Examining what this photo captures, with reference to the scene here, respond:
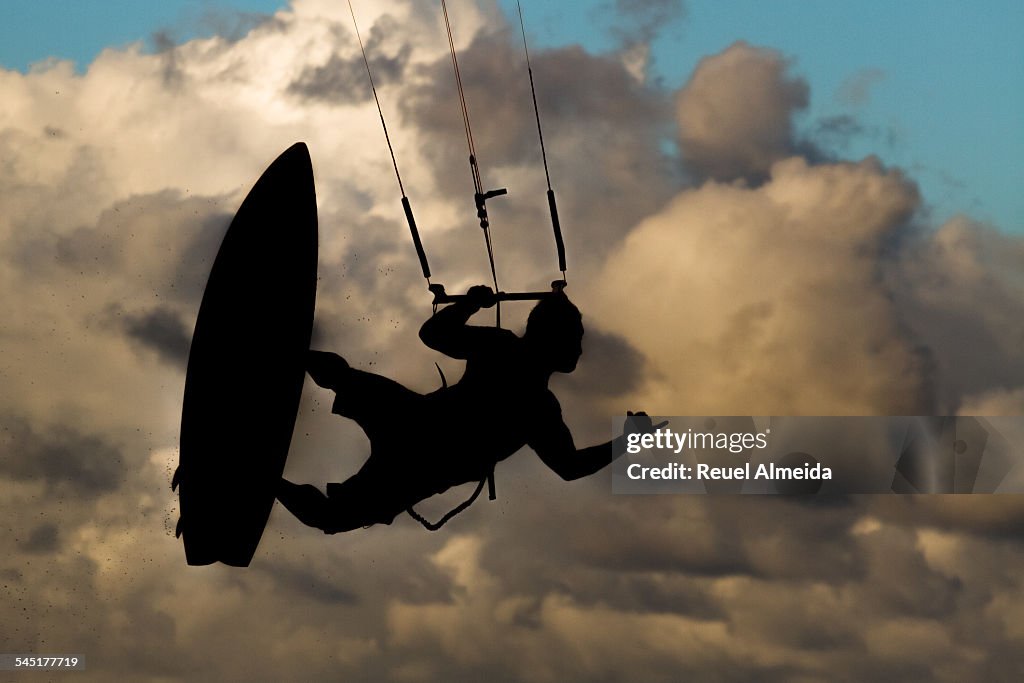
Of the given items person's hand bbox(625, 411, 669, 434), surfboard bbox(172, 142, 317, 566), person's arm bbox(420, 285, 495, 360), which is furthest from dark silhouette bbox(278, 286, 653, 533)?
person's hand bbox(625, 411, 669, 434)

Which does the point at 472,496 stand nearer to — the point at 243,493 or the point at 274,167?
the point at 243,493

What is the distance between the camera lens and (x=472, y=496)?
19375mm

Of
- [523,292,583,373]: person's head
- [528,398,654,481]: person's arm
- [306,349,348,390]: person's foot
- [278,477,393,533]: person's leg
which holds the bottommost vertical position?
[278,477,393,533]: person's leg

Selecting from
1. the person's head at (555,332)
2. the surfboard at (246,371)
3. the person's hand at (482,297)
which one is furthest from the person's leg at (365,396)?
the person's head at (555,332)

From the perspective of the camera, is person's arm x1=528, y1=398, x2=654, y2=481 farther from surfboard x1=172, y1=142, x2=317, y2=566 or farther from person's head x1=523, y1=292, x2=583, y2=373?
surfboard x1=172, y1=142, x2=317, y2=566

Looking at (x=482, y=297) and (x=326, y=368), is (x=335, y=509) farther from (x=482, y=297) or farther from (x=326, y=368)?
(x=482, y=297)

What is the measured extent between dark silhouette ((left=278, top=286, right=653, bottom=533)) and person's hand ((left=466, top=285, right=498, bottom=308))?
27mm

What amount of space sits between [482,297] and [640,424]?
2317 millimetres

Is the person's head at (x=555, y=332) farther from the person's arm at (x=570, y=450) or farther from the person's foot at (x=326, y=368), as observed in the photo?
the person's foot at (x=326, y=368)

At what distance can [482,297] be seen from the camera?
61.6 ft

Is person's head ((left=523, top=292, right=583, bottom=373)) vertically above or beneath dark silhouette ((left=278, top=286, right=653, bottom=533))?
above

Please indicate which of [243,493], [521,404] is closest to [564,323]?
[521,404]

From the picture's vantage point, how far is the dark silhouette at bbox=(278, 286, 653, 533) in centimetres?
1906

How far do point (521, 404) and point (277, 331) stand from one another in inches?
102
